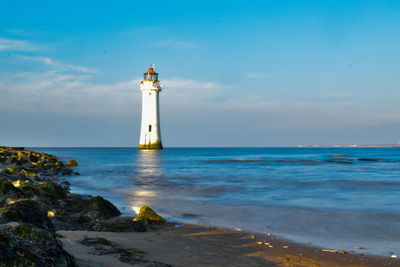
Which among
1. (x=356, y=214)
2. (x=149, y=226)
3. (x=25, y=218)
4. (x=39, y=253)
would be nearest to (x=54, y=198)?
(x=149, y=226)

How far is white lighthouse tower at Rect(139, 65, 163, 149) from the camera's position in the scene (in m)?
55.3

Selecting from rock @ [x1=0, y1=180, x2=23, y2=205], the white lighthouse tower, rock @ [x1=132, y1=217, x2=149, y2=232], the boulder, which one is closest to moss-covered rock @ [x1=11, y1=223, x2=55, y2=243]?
rock @ [x1=132, y1=217, x2=149, y2=232]

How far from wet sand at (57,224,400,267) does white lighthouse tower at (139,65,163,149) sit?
49.8 metres

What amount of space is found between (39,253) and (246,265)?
2.82 meters

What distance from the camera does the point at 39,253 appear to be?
2.73m

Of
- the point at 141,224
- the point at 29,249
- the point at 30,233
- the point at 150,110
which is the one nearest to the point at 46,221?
the point at 30,233

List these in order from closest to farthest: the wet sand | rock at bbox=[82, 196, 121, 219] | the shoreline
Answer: the shoreline < the wet sand < rock at bbox=[82, 196, 121, 219]

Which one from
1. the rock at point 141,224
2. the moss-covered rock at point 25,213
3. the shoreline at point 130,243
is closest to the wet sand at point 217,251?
the shoreline at point 130,243

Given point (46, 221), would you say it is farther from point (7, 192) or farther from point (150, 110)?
point (150, 110)

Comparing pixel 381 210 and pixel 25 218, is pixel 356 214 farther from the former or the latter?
pixel 25 218

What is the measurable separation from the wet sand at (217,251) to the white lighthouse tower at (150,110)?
49790 mm

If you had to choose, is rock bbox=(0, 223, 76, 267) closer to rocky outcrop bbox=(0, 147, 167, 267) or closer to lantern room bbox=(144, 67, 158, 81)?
rocky outcrop bbox=(0, 147, 167, 267)

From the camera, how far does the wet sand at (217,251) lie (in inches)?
182

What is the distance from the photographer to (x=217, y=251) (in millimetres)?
5312
